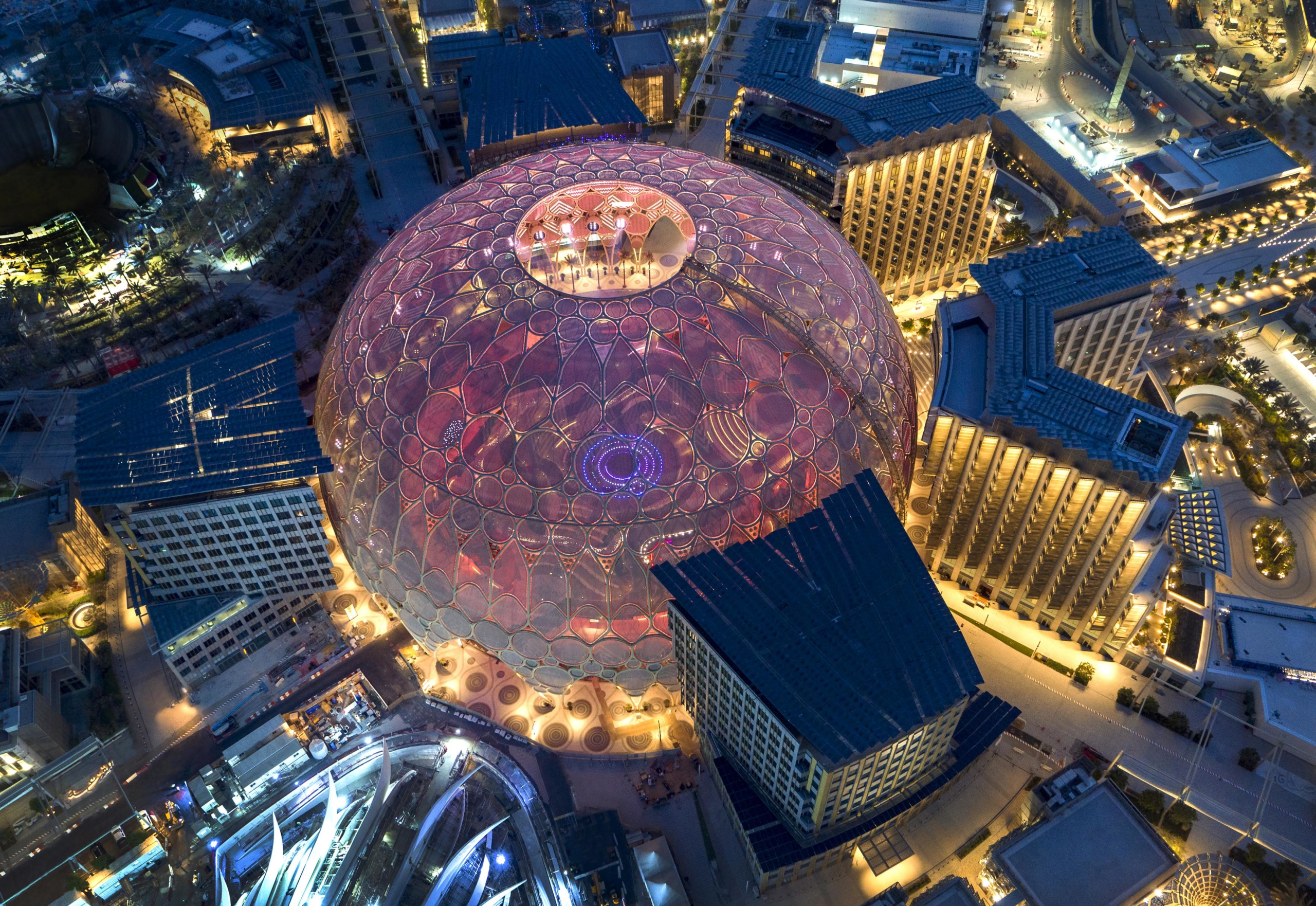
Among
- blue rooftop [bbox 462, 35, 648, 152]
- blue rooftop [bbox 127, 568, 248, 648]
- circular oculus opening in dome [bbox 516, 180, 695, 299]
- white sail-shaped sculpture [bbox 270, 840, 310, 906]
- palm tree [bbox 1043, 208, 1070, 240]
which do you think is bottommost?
white sail-shaped sculpture [bbox 270, 840, 310, 906]

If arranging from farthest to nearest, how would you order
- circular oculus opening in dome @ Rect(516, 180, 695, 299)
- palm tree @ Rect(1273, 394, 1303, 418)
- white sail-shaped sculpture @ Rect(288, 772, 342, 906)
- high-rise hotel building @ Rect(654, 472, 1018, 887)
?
palm tree @ Rect(1273, 394, 1303, 418)
circular oculus opening in dome @ Rect(516, 180, 695, 299)
white sail-shaped sculpture @ Rect(288, 772, 342, 906)
high-rise hotel building @ Rect(654, 472, 1018, 887)

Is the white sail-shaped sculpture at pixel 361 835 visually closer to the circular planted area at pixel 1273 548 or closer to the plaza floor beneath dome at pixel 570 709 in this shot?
the plaza floor beneath dome at pixel 570 709

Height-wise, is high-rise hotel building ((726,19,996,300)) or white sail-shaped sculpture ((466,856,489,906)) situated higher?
high-rise hotel building ((726,19,996,300))

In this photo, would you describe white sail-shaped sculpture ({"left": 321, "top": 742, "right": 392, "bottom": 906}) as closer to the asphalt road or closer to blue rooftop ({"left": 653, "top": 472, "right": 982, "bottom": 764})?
the asphalt road

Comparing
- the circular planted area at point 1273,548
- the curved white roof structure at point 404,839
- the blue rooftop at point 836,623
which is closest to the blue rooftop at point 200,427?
the curved white roof structure at point 404,839

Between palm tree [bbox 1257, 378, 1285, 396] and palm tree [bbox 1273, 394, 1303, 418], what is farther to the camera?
palm tree [bbox 1257, 378, 1285, 396]

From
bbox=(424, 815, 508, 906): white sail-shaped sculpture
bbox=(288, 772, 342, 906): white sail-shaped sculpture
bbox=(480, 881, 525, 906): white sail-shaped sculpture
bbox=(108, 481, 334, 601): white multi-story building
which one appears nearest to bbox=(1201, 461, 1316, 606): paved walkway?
bbox=(480, 881, 525, 906): white sail-shaped sculpture

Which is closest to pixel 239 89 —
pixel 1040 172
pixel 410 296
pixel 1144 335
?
pixel 410 296
